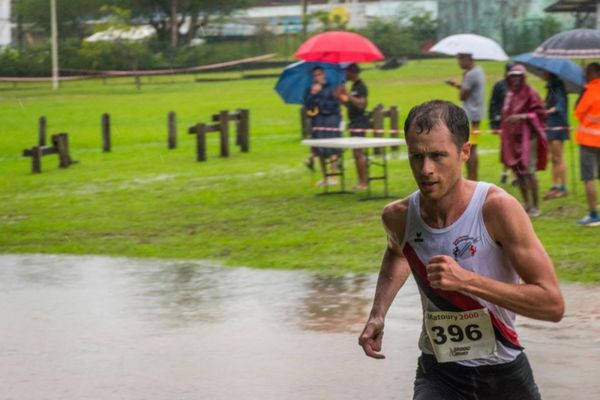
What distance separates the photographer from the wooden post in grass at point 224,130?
1062 inches

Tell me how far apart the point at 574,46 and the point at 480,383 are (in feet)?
39.3

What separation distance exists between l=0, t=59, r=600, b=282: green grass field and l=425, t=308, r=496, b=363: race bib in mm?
6866

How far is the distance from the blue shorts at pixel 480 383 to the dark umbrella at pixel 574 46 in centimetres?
1167

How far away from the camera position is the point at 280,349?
351 inches

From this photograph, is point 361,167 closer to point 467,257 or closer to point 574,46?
point 574,46

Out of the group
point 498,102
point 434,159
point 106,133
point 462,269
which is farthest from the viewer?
point 106,133

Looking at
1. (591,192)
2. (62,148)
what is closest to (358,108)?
(591,192)

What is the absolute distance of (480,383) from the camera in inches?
182

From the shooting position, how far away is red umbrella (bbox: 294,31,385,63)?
1884 cm

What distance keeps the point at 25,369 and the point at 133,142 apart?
26015mm

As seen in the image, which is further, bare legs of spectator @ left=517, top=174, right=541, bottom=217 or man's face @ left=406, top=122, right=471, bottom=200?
bare legs of spectator @ left=517, top=174, right=541, bottom=217

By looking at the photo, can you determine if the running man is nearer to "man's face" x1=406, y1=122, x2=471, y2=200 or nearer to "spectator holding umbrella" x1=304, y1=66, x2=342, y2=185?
"man's face" x1=406, y1=122, x2=471, y2=200

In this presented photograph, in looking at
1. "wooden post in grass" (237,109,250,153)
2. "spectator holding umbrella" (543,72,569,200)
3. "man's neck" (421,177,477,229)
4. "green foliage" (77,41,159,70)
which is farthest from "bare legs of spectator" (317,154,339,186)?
"green foliage" (77,41,159,70)

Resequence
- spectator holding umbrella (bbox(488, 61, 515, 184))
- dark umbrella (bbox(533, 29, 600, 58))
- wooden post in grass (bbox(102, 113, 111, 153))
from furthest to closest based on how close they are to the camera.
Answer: wooden post in grass (bbox(102, 113, 111, 153)), spectator holding umbrella (bbox(488, 61, 515, 184)), dark umbrella (bbox(533, 29, 600, 58))
